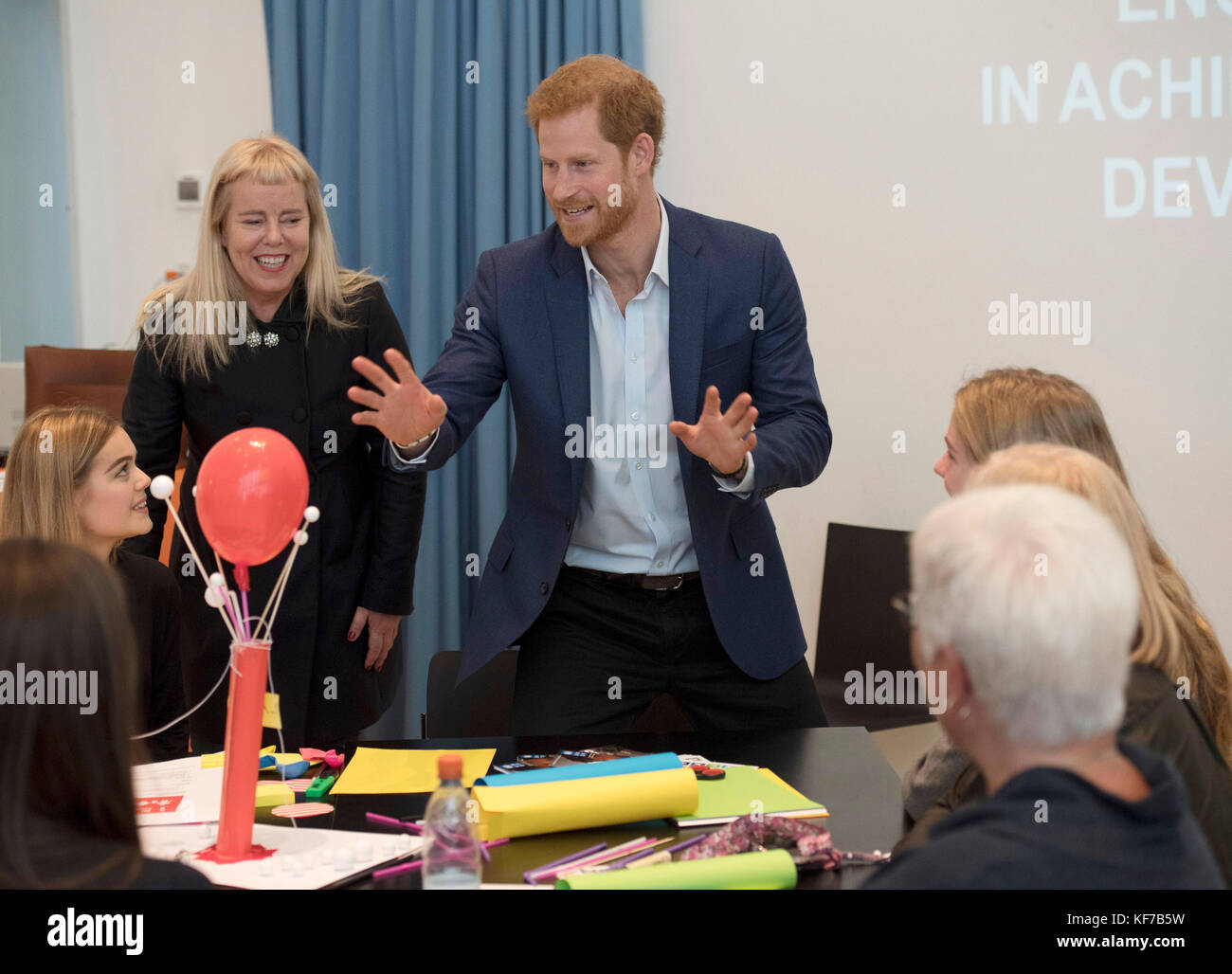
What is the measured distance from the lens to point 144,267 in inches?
169

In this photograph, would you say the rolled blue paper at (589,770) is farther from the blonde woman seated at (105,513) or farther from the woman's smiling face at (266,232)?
the woman's smiling face at (266,232)

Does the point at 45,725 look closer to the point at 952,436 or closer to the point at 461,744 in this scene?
the point at 461,744

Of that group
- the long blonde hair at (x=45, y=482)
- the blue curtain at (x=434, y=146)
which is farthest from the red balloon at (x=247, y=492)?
the blue curtain at (x=434, y=146)

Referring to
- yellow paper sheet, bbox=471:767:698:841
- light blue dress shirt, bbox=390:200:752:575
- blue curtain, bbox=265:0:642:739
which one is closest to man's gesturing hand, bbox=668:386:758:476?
light blue dress shirt, bbox=390:200:752:575

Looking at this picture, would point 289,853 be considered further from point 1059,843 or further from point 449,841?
point 1059,843

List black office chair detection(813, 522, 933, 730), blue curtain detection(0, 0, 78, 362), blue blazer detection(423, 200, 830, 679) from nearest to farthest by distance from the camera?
blue blazer detection(423, 200, 830, 679) → black office chair detection(813, 522, 933, 730) → blue curtain detection(0, 0, 78, 362)

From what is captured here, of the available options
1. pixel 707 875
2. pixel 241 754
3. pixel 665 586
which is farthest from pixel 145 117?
pixel 707 875

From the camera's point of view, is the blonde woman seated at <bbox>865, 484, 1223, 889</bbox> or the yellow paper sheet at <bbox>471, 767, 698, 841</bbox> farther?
the yellow paper sheet at <bbox>471, 767, 698, 841</bbox>

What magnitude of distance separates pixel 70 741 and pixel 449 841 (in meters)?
0.47

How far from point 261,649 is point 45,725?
43 centimetres

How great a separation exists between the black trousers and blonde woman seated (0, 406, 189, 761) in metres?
0.73

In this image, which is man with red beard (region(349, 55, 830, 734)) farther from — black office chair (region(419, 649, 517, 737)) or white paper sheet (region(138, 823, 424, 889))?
white paper sheet (region(138, 823, 424, 889))

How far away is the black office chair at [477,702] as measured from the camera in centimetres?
285

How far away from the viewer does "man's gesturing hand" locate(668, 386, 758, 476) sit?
2.15m
